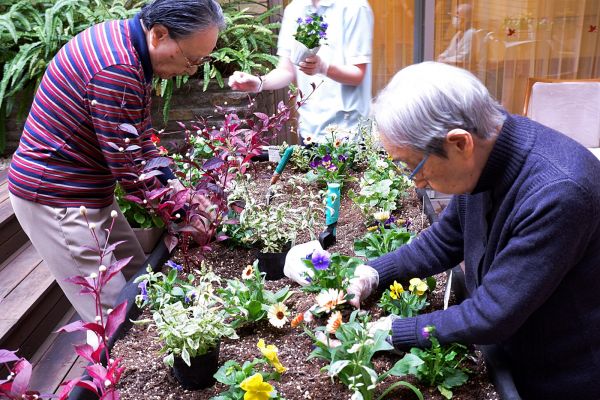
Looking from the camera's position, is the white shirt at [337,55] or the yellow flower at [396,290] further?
the white shirt at [337,55]

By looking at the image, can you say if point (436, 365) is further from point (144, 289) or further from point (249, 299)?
point (144, 289)

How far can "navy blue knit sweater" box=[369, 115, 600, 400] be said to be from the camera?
1.02 m

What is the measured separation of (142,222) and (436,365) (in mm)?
1498

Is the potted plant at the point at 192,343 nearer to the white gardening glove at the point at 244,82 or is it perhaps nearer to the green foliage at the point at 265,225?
the green foliage at the point at 265,225

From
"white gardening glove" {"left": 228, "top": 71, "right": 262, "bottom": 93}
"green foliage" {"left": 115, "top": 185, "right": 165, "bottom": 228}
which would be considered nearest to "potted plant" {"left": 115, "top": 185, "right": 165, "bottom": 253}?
"green foliage" {"left": 115, "top": 185, "right": 165, "bottom": 228}

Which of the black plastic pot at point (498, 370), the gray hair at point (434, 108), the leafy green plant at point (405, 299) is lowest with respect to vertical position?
the black plastic pot at point (498, 370)

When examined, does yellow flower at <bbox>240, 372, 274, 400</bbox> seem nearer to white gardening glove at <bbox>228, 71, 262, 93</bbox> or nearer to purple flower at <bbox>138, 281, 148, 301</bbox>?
purple flower at <bbox>138, 281, 148, 301</bbox>

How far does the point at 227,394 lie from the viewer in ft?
3.74

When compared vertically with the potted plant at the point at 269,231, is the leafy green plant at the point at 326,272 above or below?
above

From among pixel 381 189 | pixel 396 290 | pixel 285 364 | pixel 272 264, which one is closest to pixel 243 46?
pixel 381 189

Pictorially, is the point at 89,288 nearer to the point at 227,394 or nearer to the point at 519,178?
the point at 227,394

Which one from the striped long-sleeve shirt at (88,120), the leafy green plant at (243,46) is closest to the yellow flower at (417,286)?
the striped long-sleeve shirt at (88,120)

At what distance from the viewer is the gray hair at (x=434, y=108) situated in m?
1.04

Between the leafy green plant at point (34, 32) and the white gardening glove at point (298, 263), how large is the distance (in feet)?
9.80
